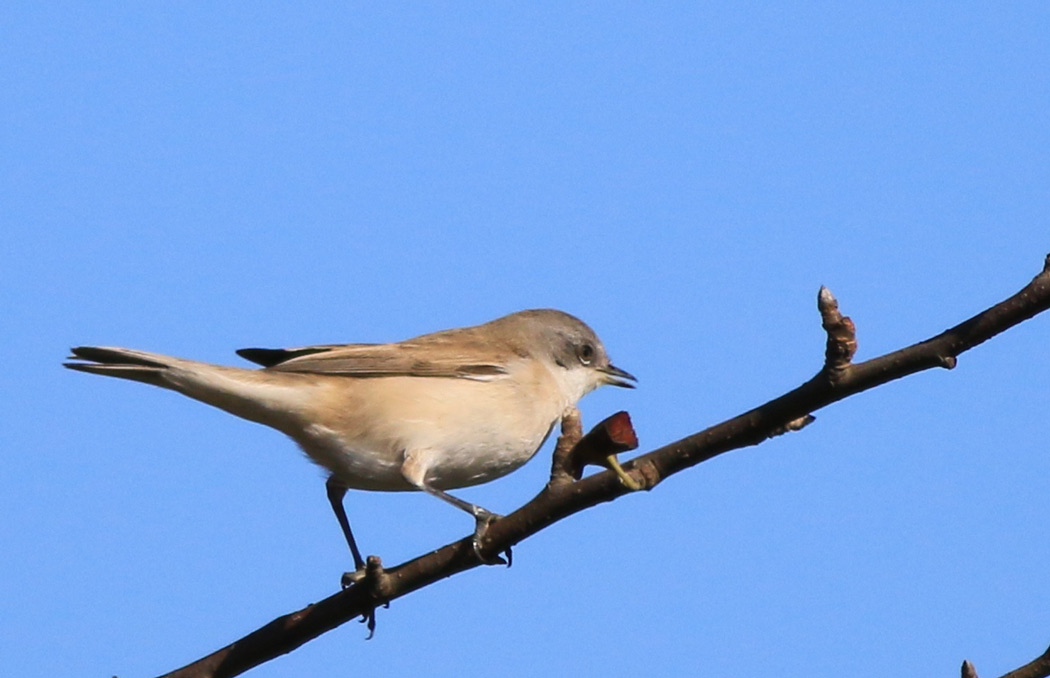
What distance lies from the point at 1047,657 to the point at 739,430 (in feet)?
3.17

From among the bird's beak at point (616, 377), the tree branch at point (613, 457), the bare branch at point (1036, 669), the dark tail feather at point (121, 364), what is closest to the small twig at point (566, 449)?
the tree branch at point (613, 457)

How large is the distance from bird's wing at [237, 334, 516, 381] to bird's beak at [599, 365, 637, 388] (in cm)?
137

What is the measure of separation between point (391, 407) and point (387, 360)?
51 cm

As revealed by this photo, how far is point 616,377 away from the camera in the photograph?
8.80 meters

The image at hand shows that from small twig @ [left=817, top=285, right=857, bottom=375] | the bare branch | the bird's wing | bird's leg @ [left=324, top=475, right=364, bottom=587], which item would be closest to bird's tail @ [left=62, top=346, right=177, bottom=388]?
the bird's wing

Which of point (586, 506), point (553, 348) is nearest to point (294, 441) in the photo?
point (553, 348)

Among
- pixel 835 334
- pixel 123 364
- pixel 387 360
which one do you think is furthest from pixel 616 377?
pixel 835 334

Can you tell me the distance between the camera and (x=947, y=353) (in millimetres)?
2869

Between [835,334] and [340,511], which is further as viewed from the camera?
[340,511]

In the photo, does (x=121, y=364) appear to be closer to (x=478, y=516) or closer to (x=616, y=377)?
(x=478, y=516)

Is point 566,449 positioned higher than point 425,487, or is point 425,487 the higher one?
point 425,487

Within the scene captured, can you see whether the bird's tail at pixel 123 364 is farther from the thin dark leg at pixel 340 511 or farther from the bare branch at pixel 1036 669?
the bare branch at pixel 1036 669

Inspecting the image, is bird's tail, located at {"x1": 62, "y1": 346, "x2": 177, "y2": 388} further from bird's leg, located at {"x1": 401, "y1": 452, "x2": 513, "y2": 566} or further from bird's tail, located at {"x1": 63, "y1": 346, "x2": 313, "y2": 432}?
bird's leg, located at {"x1": 401, "y1": 452, "x2": 513, "y2": 566}

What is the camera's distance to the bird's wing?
703 centimetres
